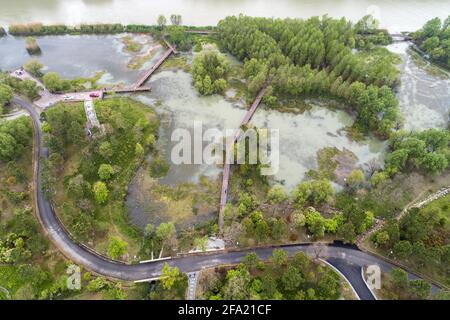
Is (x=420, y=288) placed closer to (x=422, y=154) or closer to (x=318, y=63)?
(x=422, y=154)

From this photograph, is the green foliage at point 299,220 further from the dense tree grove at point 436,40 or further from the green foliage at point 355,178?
the dense tree grove at point 436,40

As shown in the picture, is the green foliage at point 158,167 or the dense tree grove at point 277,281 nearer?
the dense tree grove at point 277,281

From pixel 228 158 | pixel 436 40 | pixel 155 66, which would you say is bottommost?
pixel 228 158

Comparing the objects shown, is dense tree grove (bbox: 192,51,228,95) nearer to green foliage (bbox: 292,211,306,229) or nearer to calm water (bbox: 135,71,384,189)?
calm water (bbox: 135,71,384,189)

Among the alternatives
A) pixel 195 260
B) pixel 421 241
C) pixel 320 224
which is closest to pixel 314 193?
pixel 320 224

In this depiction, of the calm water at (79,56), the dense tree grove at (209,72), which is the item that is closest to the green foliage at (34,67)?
the calm water at (79,56)

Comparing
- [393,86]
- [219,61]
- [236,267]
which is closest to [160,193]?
[236,267]
